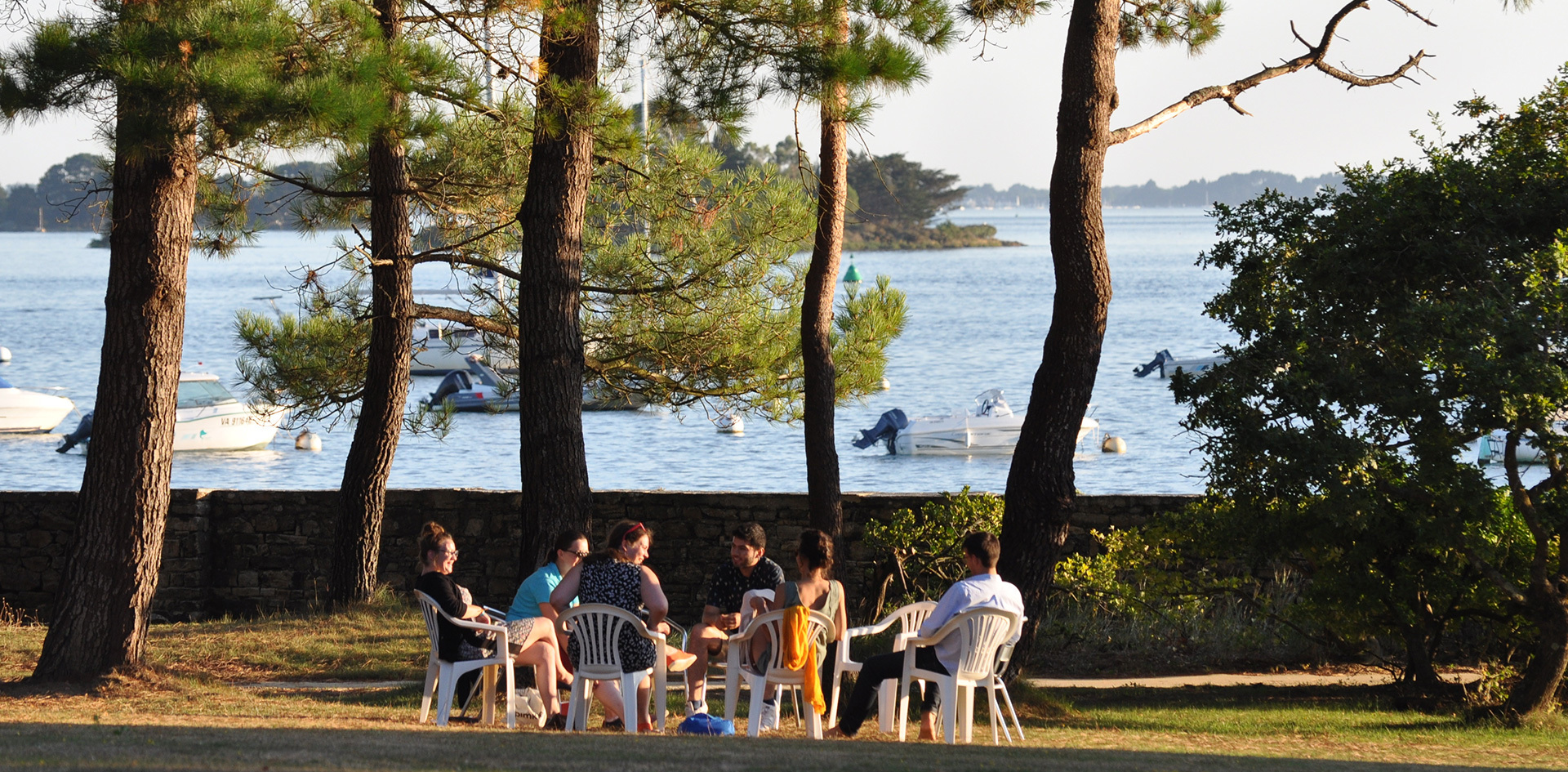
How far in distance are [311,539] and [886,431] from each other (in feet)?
75.5

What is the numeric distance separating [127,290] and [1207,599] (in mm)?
6810

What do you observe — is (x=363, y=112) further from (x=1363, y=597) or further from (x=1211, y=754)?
(x=1363, y=597)

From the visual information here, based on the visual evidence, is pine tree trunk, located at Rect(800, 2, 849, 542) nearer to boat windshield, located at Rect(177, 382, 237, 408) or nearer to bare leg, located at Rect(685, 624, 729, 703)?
bare leg, located at Rect(685, 624, 729, 703)

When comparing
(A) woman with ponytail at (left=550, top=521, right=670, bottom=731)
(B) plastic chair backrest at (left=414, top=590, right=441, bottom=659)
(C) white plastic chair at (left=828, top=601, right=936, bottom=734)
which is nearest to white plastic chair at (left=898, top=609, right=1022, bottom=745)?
(C) white plastic chair at (left=828, top=601, right=936, bottom=734)

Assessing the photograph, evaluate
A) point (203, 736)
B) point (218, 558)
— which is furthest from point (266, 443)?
point (203, 736)

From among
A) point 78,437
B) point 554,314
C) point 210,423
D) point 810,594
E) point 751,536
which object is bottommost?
point 78,437

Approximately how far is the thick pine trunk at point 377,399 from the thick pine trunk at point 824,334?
Answer: 295cm

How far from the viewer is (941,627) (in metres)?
5.60

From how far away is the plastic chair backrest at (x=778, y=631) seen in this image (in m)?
5.73

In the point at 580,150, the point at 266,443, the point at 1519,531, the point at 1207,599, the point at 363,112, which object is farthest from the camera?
the point at 266,443

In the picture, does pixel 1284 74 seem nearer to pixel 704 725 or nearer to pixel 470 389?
pixel 704 725

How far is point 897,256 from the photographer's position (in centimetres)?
13850

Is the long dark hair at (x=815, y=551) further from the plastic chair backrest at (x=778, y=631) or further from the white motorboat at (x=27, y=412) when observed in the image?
the white motorboat at (x=27, y=412)

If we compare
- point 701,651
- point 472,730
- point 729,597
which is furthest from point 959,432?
point 472,730
